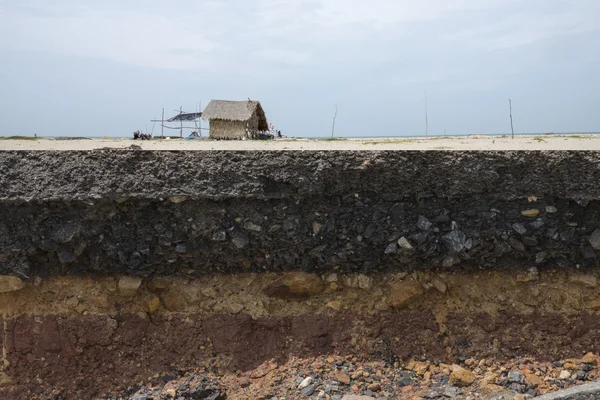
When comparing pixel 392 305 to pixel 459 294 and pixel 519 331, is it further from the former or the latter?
pixel 519 331

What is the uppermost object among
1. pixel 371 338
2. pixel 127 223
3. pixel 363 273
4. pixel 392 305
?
pixel 127 223

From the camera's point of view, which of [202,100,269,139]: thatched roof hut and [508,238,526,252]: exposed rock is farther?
[202,100,269,139]: thatched roof hut

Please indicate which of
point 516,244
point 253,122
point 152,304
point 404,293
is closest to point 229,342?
point 152,304

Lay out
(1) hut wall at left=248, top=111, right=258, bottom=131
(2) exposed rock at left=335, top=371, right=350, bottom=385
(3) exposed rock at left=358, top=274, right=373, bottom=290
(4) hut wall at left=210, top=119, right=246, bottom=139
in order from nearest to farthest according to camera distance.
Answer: (2) exposed rock at left=335, top=371, right=350, bottom=385
(3) exposed rock at left=358, top=274, right=373, bottom=290
(4) hut wall at left=210, top=119, right=246, bottom=139
(1) hut wall at left=248, top=111, right=258, bottom=131

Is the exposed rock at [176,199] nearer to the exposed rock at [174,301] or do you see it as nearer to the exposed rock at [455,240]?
the exposed rock at [174,301]

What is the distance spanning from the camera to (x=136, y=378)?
263 cm

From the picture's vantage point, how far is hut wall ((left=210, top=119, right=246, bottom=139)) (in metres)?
11.1

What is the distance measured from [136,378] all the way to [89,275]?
2.24ft

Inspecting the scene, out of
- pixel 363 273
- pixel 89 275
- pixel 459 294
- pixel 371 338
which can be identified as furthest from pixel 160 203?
pixel 459 294

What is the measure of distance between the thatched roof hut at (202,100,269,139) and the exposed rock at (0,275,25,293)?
849 centimetres

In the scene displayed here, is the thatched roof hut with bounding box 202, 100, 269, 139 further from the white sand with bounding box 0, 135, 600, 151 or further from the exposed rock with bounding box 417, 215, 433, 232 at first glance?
the exposed rock with bounding box 417, 215, 433, 232

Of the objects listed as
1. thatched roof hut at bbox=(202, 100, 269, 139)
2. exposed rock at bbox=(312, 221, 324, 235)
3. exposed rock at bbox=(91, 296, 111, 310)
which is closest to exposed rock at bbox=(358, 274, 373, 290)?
exposed rock at bbox=(312, 221, 324, 235)

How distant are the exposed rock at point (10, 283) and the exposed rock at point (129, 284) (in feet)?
1.95

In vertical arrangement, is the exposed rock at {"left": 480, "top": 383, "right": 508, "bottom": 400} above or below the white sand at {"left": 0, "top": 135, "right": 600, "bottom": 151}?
below
